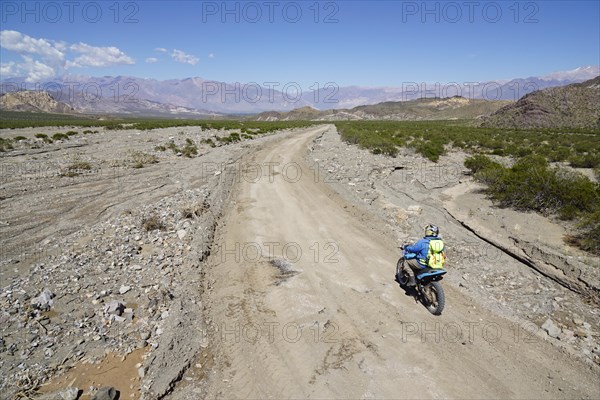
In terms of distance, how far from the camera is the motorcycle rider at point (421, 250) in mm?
7539

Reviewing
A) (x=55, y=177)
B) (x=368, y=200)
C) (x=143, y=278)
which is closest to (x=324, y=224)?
(x=368, y=200)

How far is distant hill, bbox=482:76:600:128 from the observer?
7650cm

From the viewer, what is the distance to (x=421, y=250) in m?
7.64

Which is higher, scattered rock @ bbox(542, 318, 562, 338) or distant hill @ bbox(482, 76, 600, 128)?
distant hill @ bbox(482, 76, 600, 128)

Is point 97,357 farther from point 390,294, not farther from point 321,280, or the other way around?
point 390,294

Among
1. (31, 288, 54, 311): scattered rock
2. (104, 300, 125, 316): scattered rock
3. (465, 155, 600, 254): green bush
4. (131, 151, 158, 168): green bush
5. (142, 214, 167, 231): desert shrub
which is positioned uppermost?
(131, 151, 158, 168): green bush

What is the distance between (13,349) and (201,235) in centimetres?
599

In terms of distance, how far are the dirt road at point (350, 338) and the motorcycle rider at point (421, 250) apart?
675mm

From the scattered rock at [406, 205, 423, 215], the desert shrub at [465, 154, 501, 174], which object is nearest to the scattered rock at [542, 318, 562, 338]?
the scattered rock at [406, 205, 423, 215]

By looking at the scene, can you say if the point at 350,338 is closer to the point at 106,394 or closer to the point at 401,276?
the point at 401,276

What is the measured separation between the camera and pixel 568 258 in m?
9.42

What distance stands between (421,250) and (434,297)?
1.06 metres

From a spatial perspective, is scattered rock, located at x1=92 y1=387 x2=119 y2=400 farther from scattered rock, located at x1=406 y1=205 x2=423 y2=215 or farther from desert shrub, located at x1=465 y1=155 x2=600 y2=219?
desert shrub, located at x1=465 y1=155 x2=600 y2=219

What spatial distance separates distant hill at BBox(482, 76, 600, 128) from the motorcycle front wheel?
278 ft
